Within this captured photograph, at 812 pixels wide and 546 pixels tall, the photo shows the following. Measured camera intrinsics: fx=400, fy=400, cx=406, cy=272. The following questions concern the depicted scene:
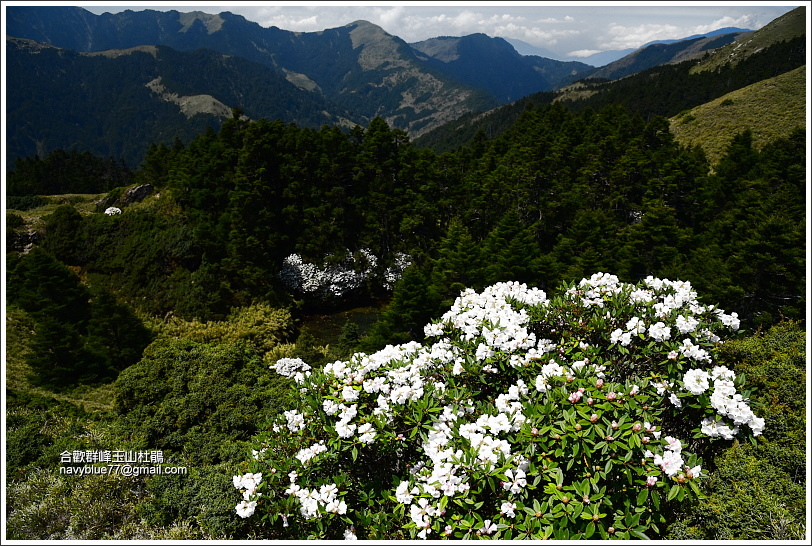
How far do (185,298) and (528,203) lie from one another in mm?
22445

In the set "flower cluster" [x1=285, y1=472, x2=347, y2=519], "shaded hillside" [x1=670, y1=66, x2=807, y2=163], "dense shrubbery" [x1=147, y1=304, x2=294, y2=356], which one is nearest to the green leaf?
"flower cluster" [x1=285, y1=472, x2=347, y2=519]

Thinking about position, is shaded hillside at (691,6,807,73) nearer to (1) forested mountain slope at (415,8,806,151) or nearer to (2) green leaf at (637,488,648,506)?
(1) forested mountain slope at (415,8,806,151)

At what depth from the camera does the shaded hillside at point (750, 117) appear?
4200 centimetres

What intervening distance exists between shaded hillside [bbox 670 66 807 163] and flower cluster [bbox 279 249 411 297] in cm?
3688

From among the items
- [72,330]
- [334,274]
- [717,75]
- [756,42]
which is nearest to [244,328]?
[72,330]

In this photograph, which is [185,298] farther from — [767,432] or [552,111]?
[552,111]

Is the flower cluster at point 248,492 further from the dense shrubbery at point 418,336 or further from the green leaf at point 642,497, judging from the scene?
the green leaf at point 642,497

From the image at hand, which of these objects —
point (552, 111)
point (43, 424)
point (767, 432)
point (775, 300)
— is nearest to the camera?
point (767, 432)

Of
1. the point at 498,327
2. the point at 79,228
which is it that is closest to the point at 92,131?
the point at 79,228

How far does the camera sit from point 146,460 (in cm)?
697

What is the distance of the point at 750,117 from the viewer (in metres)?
45.2

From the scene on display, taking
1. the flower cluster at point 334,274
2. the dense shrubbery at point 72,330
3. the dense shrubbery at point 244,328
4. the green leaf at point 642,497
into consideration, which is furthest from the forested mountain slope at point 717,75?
the green leaf at point 642,497

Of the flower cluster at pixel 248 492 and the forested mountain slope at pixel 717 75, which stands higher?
the forested mountain slope at pixel 717 75

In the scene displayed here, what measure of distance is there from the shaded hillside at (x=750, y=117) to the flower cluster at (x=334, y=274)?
36.9 metres
